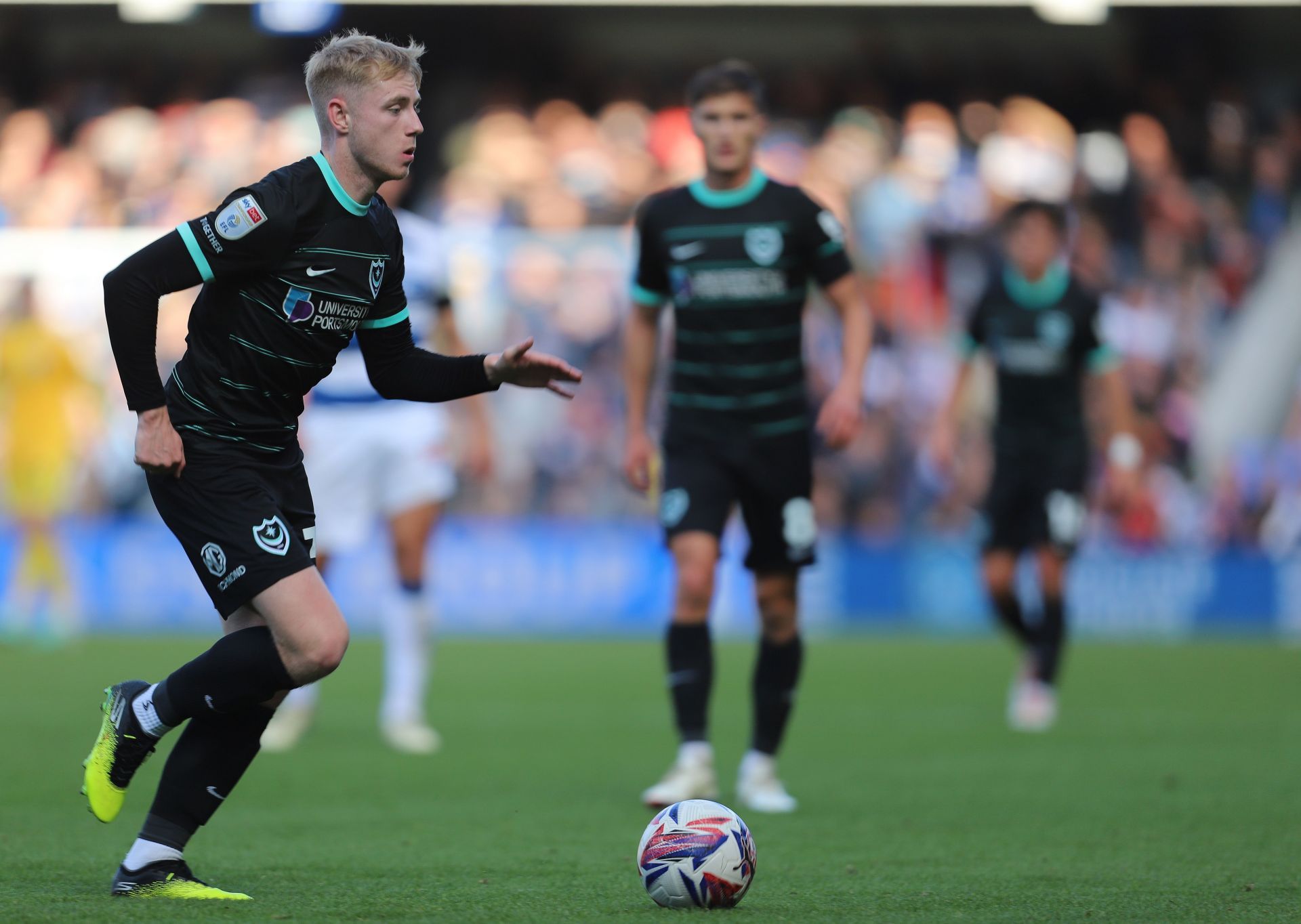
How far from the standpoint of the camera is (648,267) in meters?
7.06

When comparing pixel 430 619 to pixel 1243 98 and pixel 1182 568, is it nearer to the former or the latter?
pixel 1182 568

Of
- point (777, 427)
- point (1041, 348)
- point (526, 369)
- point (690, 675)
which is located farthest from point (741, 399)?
point (1041, 348)

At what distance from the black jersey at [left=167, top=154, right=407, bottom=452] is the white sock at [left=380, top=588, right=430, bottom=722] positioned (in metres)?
4.26

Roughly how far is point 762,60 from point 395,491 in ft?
57.4

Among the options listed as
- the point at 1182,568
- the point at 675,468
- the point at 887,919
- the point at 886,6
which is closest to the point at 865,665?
the point at 1182,568

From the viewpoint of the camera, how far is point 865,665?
44.4 feet

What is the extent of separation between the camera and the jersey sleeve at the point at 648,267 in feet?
22.9

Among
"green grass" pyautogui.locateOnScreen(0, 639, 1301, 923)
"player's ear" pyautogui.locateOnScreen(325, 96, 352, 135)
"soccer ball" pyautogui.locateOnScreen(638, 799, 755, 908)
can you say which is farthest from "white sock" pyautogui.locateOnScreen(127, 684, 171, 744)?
"player's ear" pyautogui.locateOnScreen(325, 96, 352, 135)

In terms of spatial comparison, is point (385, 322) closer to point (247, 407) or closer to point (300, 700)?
point (247, 407)

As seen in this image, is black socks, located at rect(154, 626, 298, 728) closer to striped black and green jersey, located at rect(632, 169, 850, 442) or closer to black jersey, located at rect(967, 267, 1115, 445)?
striped black and green jersey, located at rect(632, 169, 850, 442)

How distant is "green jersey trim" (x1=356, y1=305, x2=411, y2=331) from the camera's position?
16.2ft

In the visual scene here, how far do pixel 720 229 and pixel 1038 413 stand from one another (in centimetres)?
414

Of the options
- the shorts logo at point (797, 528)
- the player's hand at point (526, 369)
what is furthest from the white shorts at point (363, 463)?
the player's hand at point (526, 369)

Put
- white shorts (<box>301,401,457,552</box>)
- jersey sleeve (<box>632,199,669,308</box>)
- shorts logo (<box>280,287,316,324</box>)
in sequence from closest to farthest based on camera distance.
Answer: shorts logo (<box>280,287,316,324</box>) < jersey sleeve (<box>632,199,669,308</box>) < white shorts (<box>301,401,457,552</box>)
